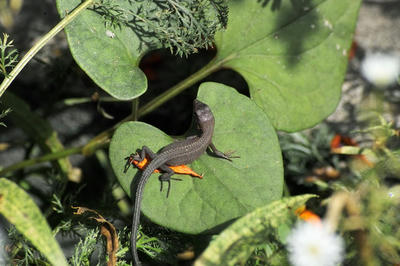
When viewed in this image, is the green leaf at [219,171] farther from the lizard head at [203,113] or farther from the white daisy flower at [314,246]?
the white daisy flower at [314,246]

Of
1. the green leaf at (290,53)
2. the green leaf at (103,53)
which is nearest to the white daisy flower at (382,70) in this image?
the green leaf at (290,53)

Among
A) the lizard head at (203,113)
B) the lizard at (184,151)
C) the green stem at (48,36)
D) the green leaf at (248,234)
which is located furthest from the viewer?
the lizard head at (203,113)

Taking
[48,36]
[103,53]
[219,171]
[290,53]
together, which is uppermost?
[48,36]

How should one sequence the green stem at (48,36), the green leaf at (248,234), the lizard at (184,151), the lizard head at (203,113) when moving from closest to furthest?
the green leaf at (248,234) < the green stem at (48,36) < the lizard at (184,151) < the lizard head at (203,113)

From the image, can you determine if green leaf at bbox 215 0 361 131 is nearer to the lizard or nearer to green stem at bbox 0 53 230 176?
green stem at bbox 0 53 230 176

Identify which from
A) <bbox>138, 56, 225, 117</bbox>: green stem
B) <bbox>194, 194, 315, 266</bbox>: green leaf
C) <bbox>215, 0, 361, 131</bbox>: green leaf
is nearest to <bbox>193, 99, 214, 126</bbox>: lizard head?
<bbox>138, 56, 225, 117</bbox>: green stem

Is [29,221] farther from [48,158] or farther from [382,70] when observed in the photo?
[382,70]

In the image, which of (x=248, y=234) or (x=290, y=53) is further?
(x=290, y=53)

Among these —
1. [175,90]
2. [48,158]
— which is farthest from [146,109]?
[48,158]
